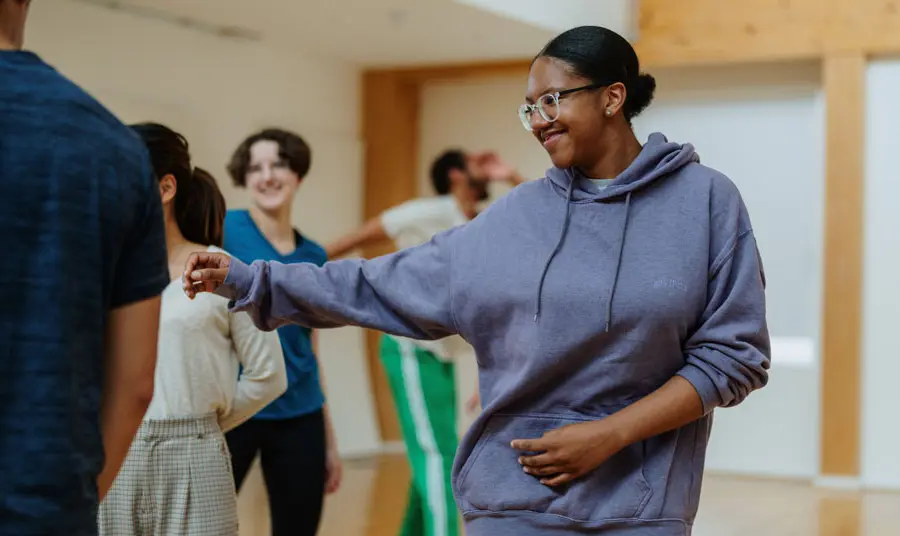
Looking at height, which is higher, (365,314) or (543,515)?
(365,314)

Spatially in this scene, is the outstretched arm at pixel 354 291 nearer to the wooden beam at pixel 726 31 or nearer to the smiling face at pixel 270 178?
the smiling face at pixel 270 178

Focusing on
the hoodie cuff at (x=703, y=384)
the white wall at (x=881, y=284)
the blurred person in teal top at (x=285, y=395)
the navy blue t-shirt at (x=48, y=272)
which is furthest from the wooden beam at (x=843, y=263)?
the navy blue t-shirt at (x=48, y=272)

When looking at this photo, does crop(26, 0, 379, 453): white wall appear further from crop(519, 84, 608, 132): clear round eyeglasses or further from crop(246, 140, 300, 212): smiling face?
crop(519, 84, 608, 132): clear round eyeglasses

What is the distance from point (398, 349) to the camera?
150 inches

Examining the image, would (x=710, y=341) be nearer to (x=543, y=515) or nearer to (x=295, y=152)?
(x=543, y=515)

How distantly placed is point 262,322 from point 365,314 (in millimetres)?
170

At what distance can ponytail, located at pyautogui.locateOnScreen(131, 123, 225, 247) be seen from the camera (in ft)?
7.86

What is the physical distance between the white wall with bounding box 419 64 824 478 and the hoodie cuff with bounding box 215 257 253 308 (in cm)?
601

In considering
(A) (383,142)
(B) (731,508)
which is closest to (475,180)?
(B) (731,508)

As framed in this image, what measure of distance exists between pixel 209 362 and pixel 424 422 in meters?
1.41

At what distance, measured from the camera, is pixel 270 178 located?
3488mm

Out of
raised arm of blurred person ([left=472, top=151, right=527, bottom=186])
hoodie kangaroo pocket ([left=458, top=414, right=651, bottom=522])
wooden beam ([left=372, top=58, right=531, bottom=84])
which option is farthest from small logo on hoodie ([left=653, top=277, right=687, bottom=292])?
wooden beam ([left=372, top=58, right=531, bottom=84])

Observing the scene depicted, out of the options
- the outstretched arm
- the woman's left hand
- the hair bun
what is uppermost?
the hair bun

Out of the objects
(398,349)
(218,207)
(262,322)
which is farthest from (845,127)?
(262,322)
